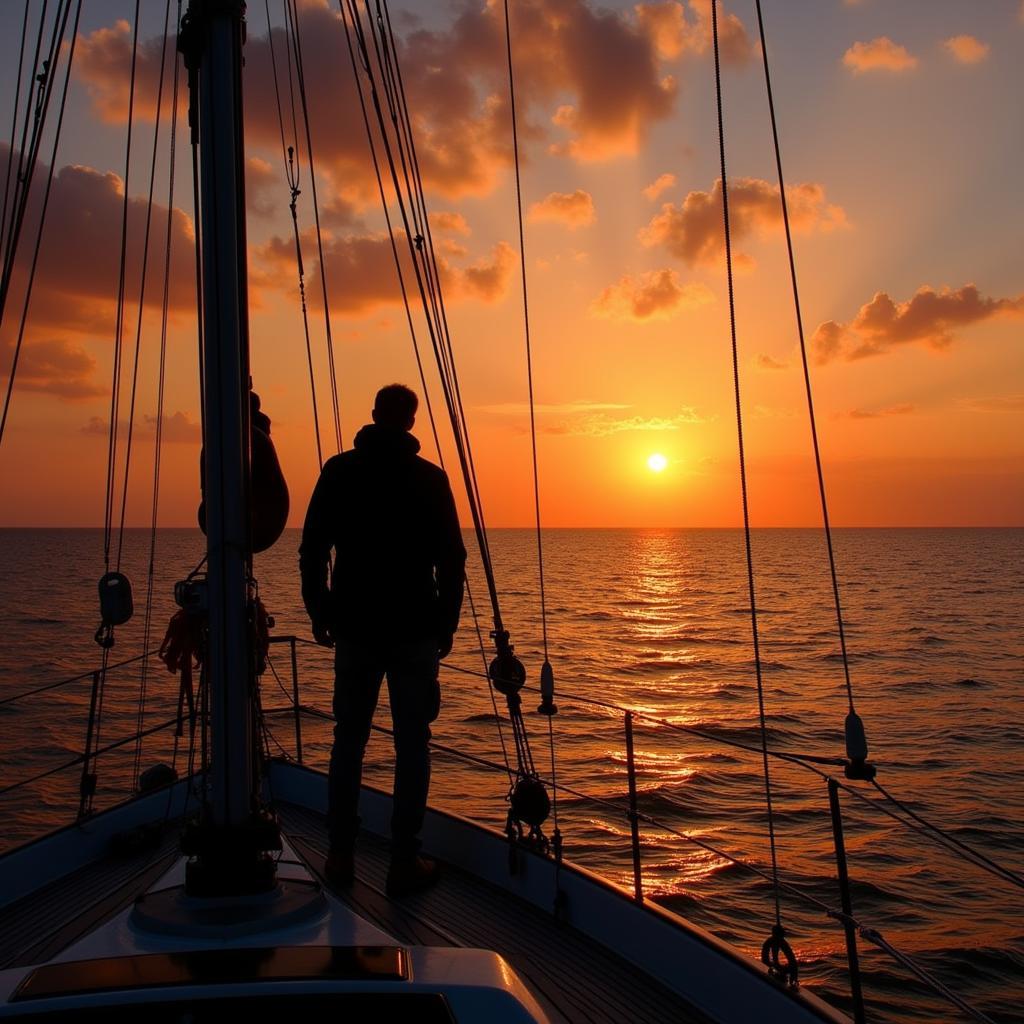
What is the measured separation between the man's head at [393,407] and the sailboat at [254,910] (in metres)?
0.86

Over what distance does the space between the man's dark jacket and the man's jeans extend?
98 millimetres

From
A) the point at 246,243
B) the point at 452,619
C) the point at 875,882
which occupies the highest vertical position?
the point at 246,243

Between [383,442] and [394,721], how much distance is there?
118 cm

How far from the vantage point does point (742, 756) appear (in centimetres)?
1563

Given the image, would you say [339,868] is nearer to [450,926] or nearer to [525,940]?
[450,926]

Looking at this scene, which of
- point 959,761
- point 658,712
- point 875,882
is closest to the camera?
point 875,882

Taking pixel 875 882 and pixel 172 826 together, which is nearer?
pixel 172 826

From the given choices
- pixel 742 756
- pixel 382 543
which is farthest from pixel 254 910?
pixel 742 756

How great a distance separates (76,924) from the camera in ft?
13.3

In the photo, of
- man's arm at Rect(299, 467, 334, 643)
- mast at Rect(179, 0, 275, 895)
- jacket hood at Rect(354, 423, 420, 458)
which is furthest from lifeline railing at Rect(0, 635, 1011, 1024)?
mast at Rect(179, 0, 275, 895)

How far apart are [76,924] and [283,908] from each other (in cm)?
152

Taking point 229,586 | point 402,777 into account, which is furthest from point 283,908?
point 402,777

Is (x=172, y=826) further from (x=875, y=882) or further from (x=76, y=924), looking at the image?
(x=875, y=882)

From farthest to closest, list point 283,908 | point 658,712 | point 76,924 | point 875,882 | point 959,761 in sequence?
point 658,712
point 959,761
point 875,882
point 76,924
point 283,908
